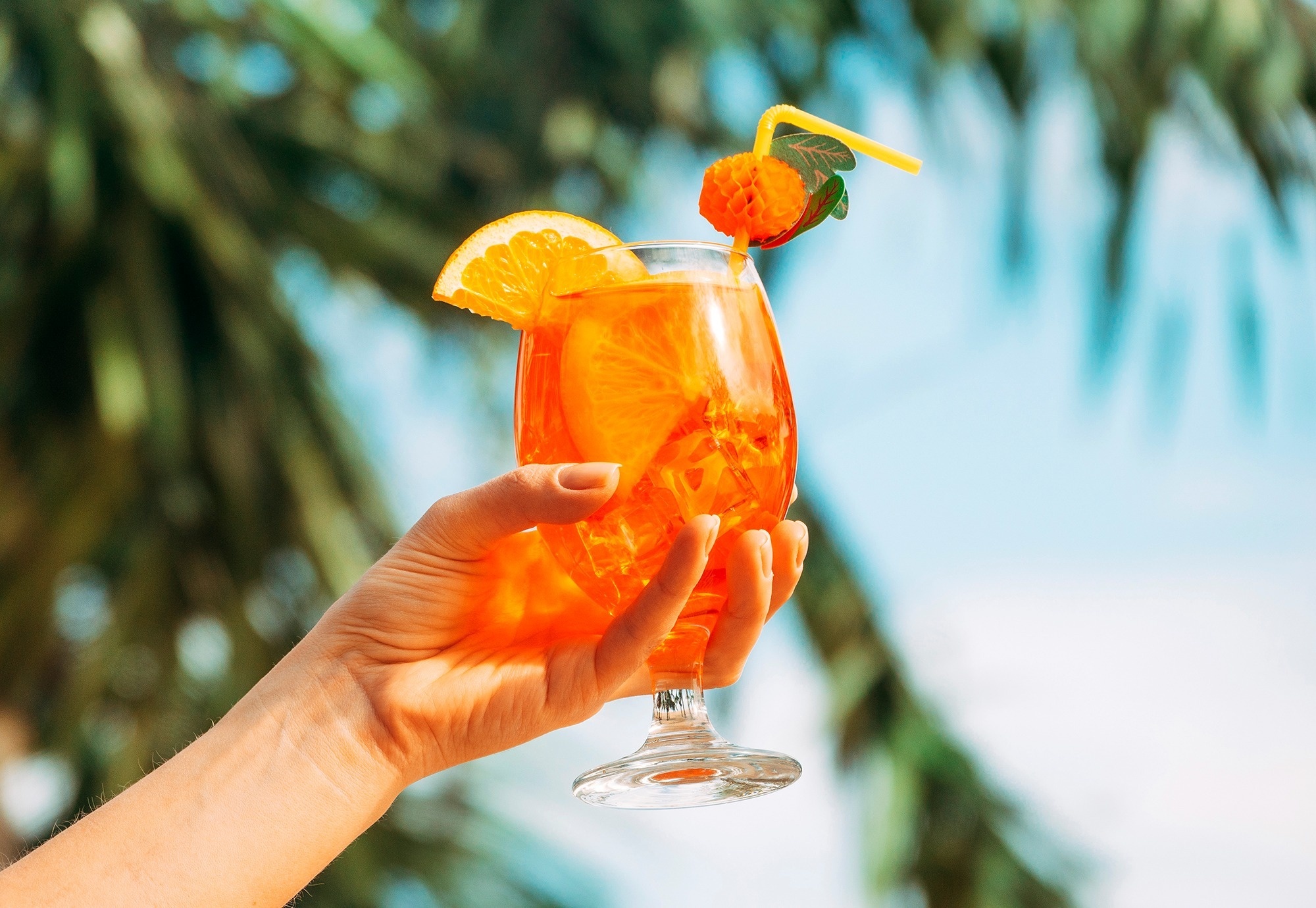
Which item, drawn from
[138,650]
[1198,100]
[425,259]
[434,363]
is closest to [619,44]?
[425,259]

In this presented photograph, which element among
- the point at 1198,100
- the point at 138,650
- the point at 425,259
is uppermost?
the point at 1198,100

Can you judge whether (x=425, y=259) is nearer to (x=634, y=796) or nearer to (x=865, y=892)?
(x=865, y=892)

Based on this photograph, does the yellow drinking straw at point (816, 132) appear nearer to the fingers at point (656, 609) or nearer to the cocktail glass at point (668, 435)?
the cocktail glass at point (668, 435)

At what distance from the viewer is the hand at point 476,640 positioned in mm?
1126

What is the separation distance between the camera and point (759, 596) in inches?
45.1

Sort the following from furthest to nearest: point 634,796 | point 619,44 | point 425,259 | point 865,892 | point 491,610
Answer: point 425,259
point 619,44
point 865,892
point 491,610
point 634,796

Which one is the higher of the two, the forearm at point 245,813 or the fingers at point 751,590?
the fingers at point 751,590

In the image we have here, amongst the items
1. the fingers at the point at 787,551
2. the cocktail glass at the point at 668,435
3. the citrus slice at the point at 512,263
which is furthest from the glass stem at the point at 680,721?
the citrus slice at the point at 512,263

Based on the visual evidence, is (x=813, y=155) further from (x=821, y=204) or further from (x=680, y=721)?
(x=680, y=721)

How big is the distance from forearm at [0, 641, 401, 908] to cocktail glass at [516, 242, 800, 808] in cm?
23

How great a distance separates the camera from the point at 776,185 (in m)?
1.12

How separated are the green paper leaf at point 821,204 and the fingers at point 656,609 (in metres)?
0.29

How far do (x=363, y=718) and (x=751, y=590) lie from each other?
395mm

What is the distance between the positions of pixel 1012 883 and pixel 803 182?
127 inches
